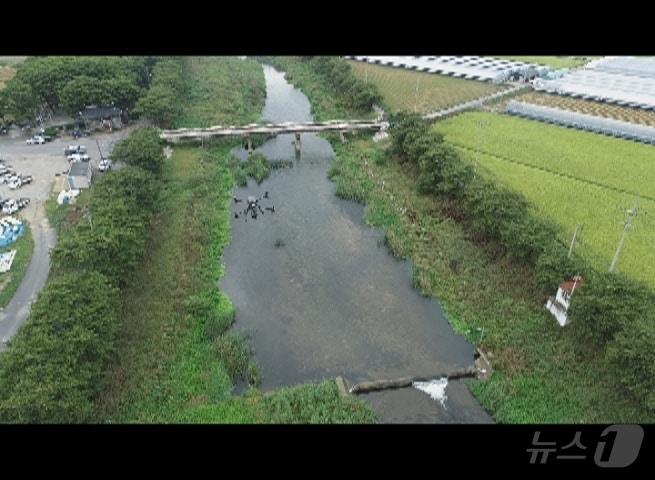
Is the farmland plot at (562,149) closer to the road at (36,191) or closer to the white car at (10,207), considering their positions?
the road at (36,191)

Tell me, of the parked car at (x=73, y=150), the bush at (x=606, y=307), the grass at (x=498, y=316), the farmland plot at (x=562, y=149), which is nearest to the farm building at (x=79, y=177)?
the parked car at (x=73, y=150)

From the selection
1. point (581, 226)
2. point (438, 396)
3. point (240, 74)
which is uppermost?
point (240, 74)

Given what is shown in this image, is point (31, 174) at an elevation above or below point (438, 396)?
above

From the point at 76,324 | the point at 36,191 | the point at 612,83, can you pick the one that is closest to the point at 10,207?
the point at 36,191

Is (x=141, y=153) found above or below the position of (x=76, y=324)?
above

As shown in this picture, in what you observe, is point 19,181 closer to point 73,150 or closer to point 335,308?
point 73,150

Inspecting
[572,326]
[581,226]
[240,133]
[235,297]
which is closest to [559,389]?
[572,326]

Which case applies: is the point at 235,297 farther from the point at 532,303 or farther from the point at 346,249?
the point at 532,303
